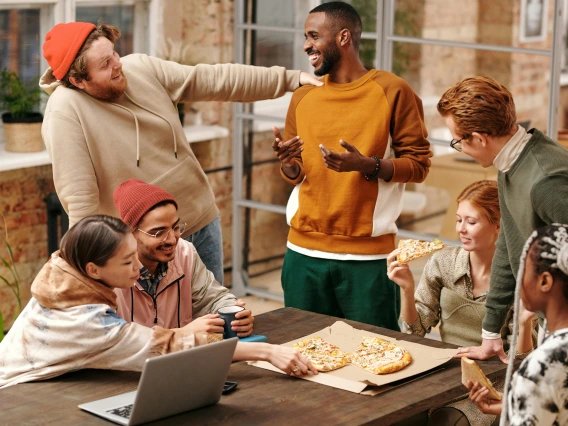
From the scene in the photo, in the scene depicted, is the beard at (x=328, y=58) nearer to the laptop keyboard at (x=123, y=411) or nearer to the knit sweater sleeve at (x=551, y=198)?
the knit sweater sleeve at (x=551, y=198)

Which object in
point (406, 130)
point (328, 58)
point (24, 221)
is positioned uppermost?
point (328, 58)

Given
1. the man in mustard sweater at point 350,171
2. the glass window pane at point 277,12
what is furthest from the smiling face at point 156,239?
the glass window pane at point 277,12

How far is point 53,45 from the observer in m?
3.29

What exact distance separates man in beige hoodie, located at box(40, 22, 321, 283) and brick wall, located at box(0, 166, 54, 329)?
1355 mm

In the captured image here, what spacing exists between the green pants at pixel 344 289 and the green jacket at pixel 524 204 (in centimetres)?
64

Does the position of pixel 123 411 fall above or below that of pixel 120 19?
below

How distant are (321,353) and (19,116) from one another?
2548 millimetres

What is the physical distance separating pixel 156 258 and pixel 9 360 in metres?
0.51

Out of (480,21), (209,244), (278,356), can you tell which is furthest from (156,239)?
(480,21)

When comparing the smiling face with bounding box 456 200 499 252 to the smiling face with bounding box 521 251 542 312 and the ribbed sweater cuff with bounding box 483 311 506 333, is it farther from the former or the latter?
the smiling face with bounding box 521 251 542 312

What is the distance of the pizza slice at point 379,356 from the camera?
8.49ft

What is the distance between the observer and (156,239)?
279cm

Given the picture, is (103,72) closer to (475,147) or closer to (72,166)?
(72,166)

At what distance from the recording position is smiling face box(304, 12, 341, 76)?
333cm
